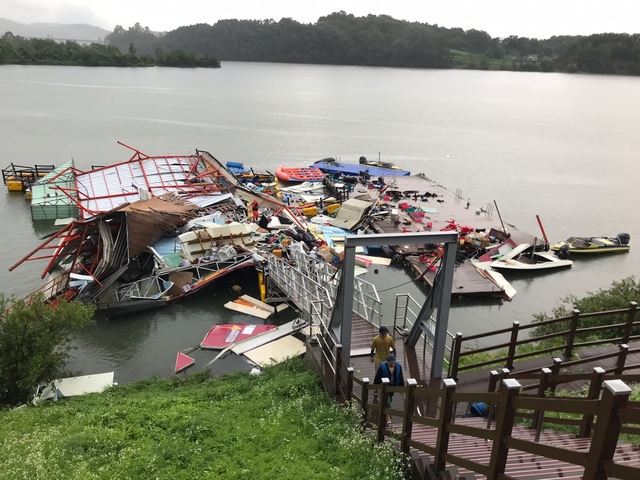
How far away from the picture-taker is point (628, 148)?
6981 centimetres

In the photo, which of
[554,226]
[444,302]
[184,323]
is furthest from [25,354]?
[554,226]

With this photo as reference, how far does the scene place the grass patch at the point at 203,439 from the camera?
7090 millimetres

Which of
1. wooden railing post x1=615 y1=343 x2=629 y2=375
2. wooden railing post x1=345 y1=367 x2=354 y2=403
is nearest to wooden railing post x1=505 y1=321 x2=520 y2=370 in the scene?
wooden railing post x1=615 y1=343 x2=629 y2=375

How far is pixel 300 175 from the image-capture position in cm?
4175

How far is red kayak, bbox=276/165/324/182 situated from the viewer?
41.2 metres

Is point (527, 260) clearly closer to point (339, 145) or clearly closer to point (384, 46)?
point (339, 145)

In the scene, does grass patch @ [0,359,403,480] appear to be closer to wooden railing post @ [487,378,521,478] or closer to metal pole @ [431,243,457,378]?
wooden railing post @ [487,378,521,478]

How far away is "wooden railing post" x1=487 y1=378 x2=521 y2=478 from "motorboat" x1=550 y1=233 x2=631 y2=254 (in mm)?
26191

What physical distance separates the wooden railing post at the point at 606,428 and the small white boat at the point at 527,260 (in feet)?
75.1

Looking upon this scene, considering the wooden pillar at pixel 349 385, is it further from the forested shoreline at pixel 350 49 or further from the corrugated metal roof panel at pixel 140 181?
the forested shoreline at pixel 350 49

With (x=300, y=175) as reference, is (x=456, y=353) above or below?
above

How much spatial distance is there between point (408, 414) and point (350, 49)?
185689mm

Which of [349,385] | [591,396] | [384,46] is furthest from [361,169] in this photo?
[384,46]

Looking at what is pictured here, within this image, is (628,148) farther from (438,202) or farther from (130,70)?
(130,70)
